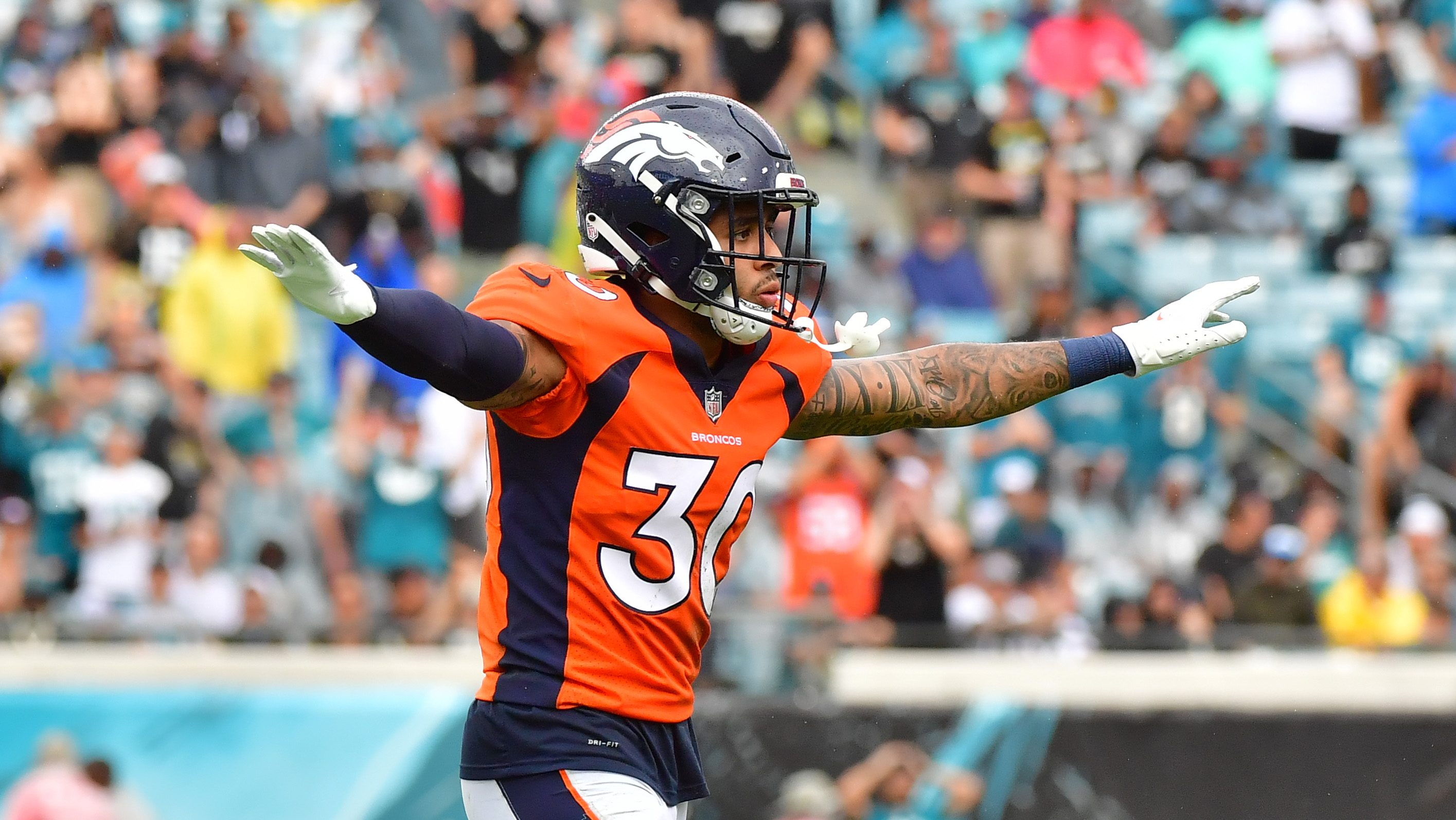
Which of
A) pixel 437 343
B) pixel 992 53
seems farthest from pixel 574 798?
pixel 992 53

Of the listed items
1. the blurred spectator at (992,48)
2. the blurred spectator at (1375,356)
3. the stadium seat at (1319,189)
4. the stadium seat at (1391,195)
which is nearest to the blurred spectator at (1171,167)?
the stadium seat at (1319,189)

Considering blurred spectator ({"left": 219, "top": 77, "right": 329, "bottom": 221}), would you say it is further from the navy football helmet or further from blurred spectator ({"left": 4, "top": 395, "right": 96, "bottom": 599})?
the navy football helmet

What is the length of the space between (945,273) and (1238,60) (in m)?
2.96

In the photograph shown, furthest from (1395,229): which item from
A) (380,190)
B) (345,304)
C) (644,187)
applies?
(345,304)

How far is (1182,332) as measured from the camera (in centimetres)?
482

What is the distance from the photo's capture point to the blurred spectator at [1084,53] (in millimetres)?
12969

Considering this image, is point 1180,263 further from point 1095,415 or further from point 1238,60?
point 1238,60

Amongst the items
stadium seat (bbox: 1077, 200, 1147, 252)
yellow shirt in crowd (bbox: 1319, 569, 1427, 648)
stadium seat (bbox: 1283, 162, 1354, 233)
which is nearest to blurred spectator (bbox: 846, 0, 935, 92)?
stadium seat (bbox: 1077, 200, 1147, 252)

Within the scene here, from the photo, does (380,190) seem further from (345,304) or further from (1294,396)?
(345,304)

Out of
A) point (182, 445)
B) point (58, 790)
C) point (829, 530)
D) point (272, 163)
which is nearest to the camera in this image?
point (58, 790)

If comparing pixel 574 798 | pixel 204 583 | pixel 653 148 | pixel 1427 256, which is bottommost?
pixel 204 583

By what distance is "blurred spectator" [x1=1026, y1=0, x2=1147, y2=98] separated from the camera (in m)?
13.0

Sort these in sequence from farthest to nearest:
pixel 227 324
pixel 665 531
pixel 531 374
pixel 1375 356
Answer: pixel 1375 356
pixel 227 324
pixel 665 531
pixel 531 374

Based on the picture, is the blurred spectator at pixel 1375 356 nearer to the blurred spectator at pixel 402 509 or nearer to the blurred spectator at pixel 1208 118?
the blurred spectator at pixel 1208 118
